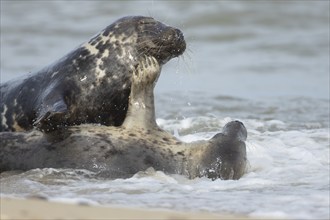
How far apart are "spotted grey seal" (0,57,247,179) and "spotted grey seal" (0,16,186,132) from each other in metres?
0.26

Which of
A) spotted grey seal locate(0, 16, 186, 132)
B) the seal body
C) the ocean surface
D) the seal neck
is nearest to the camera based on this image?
the ocean surface

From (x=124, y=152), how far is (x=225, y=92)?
550 centimetres

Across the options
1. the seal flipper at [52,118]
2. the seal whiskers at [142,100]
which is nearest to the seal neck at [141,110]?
the seal whiskers at [142,100]

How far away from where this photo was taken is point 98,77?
727 cm

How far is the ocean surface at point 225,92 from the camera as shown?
5893 millimetres

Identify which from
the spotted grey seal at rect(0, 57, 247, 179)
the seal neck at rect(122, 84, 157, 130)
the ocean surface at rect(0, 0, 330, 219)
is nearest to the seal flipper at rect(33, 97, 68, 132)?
the spotted grey seal at rect(0, 57, 247, 179)

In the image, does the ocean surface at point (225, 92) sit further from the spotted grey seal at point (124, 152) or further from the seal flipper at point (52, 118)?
the seal flipper at point (52, 118)

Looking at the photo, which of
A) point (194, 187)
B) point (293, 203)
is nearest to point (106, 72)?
point (194, 187)

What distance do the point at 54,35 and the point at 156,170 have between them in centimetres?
979

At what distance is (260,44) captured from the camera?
15320 mm

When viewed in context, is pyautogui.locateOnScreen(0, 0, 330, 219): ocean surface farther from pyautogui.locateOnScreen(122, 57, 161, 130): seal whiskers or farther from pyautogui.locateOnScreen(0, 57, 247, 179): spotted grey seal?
pyautogui.locateOnScreen(122, 57, 161, 130): seal whiskers

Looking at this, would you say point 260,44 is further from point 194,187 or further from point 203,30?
point 194,187

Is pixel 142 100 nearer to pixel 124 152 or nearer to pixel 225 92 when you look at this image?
pixel 124 152

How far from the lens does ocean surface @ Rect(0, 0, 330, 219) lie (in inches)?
232
